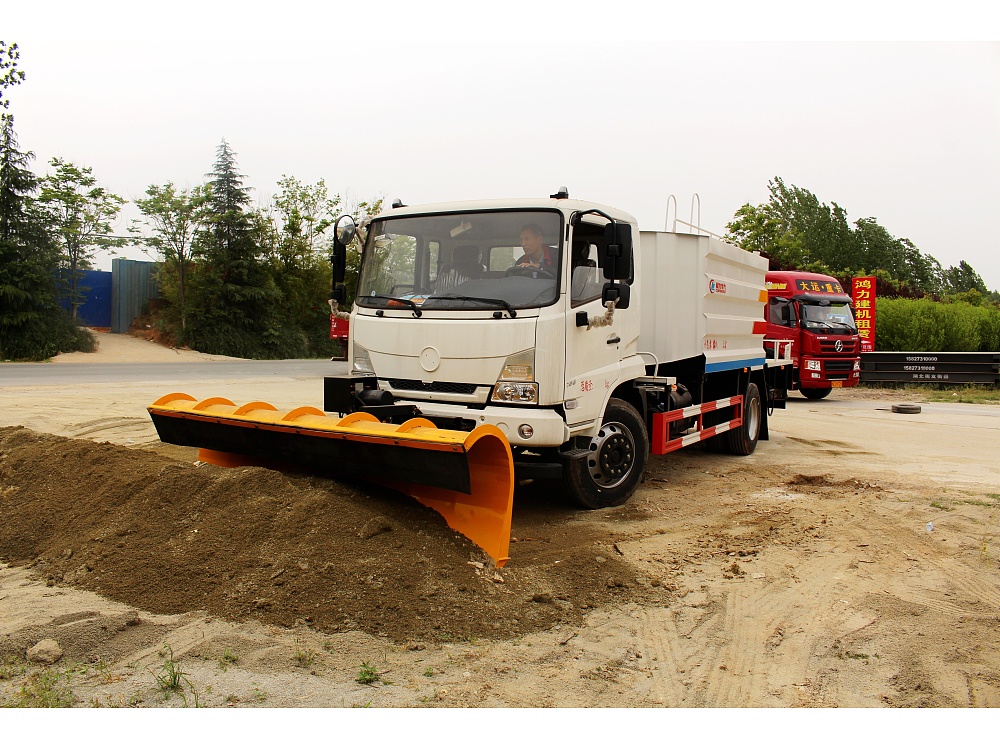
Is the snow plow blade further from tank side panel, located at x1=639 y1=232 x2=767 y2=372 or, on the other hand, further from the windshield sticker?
the windshield sticker

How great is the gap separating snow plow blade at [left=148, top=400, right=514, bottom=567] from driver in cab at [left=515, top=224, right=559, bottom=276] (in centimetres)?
153

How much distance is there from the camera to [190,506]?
5.15 meters

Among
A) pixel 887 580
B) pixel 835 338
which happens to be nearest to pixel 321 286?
pixel 835 338

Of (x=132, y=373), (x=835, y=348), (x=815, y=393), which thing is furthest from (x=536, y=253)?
(x=132, y=373)

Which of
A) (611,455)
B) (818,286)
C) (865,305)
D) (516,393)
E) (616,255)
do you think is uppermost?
(818,286)

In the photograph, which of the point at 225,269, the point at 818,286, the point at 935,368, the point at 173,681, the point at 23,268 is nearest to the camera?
the point at 173,681

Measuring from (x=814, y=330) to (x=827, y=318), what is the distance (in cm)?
51

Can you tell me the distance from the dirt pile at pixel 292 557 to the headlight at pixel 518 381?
1.02 m

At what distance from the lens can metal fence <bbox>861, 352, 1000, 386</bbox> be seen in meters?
21.4

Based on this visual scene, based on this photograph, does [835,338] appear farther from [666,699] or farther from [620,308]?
[666,699]

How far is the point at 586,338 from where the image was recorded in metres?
6.25

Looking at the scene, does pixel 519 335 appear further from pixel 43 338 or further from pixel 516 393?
pixel 43 338

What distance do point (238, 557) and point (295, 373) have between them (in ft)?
61.5

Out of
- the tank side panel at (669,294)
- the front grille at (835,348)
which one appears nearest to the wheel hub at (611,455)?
the tank side panel at (669,294)
